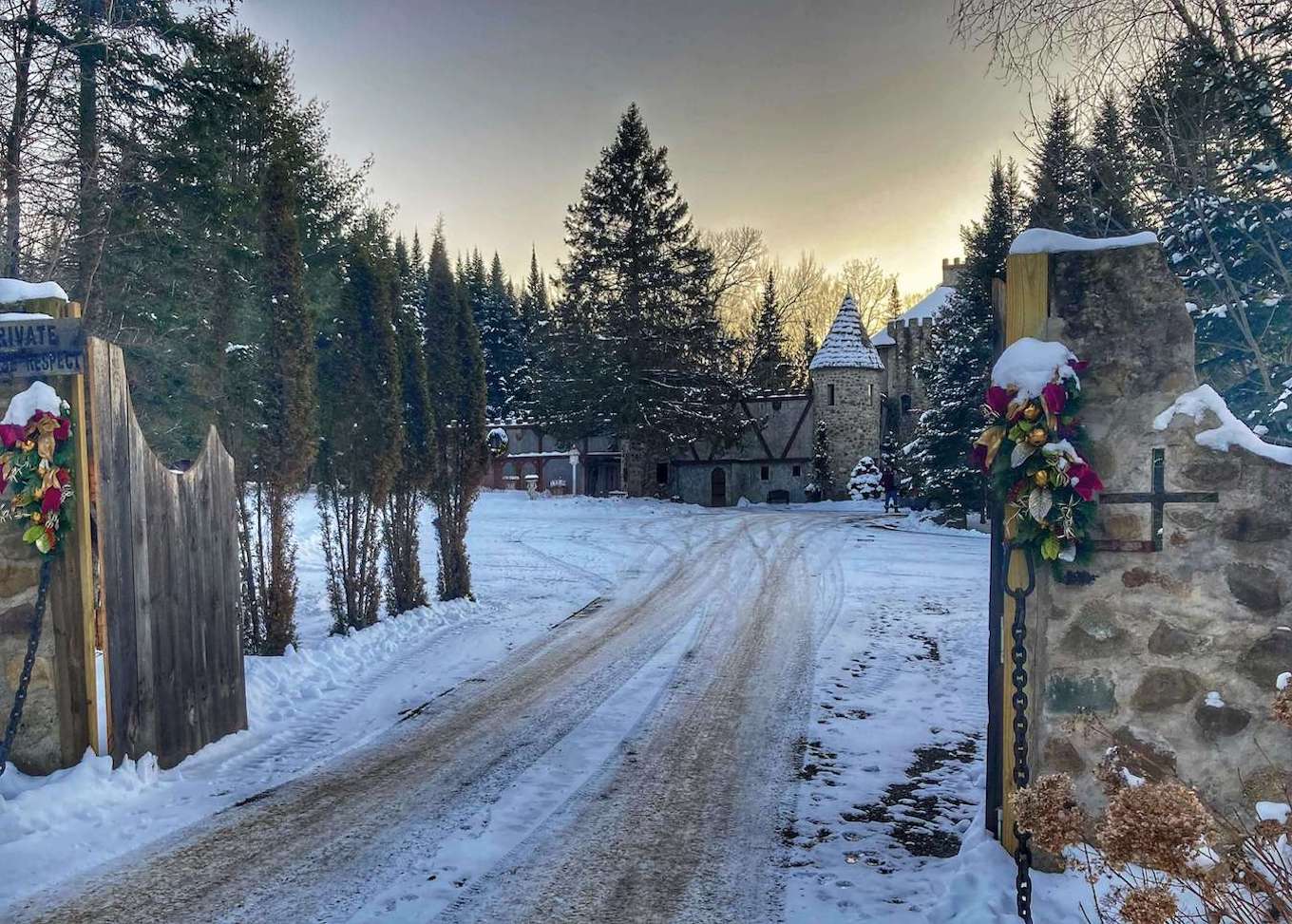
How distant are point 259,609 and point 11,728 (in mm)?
3669

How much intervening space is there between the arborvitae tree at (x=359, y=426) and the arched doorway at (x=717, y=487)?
27.2m

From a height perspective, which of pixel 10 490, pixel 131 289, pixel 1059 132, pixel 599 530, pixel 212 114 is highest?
pixel 212 114

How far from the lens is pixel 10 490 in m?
5.01

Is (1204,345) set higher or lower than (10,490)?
higher

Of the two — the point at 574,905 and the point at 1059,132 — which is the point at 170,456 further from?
the point at 1059,132

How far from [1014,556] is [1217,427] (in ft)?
3.37

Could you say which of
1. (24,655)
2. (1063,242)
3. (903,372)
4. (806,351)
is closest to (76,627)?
(24,655)

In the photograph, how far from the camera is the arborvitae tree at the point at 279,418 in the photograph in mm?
8430

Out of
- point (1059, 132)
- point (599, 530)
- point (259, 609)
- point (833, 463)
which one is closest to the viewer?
point (259, 609)

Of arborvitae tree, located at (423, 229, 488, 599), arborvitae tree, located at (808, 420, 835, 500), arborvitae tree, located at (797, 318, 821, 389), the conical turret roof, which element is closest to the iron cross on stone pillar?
arborvitae tree, located at (423, 229, 488, 599)

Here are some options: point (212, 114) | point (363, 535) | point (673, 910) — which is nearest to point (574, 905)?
point (673, 910)

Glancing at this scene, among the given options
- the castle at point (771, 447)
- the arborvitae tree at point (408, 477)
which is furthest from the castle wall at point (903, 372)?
the arborvitae tree at point (408, 477)

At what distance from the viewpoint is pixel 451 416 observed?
12156 mm

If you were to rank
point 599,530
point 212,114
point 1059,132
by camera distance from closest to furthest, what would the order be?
point 1059,132, point 212,114, point 599,530
